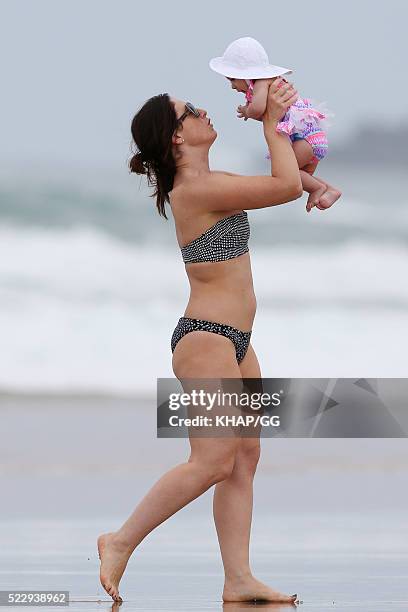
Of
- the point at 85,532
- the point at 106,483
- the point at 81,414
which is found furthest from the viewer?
the point at 81,414

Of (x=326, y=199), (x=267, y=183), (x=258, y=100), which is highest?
(x=258, y=100)

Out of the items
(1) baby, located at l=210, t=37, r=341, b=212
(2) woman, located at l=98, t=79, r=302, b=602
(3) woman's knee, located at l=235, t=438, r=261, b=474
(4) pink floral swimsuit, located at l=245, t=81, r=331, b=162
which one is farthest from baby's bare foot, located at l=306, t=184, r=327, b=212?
(3) woman's knee, located at l=235, t=438, r=261, b=474

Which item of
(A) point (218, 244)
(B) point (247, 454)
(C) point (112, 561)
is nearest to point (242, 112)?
(A) point (218, 244)

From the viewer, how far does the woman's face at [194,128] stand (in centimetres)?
685

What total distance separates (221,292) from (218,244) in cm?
19

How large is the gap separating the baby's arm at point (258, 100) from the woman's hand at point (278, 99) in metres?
0.02

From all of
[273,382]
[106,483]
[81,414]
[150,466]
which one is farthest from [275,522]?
[81,414]

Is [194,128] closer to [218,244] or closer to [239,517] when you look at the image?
[218,244]

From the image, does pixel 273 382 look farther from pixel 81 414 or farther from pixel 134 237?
pixel 134 237

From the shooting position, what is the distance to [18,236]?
20.8 metres

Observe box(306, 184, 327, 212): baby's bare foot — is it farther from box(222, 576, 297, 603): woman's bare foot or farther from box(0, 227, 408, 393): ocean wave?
box(0, 227, 408, 393): ocean wave

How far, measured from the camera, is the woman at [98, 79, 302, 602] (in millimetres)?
6684

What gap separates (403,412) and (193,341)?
11.0 meters

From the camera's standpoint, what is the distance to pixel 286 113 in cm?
684
